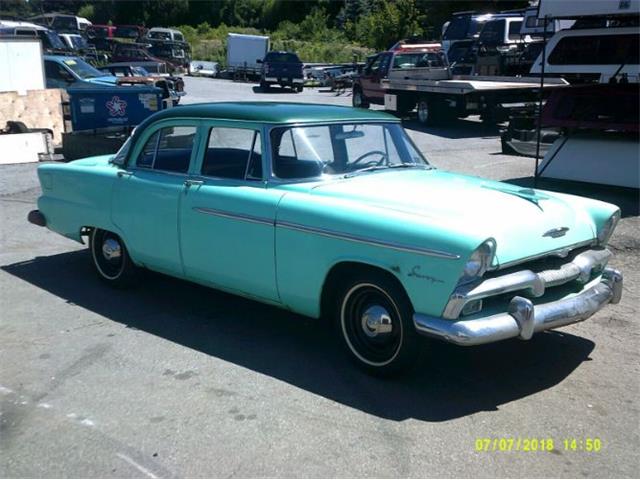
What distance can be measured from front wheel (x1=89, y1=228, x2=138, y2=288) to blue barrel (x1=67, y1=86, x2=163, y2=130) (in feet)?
24.6

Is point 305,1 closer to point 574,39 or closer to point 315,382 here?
point 574,39

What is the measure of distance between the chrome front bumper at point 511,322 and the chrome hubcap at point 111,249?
3.05m

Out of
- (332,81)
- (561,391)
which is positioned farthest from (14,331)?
(332,81)

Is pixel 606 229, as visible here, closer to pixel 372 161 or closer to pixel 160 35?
pixel 372 161

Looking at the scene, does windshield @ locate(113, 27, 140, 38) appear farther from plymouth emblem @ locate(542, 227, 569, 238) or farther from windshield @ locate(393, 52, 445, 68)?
plymouth emblem @ locate(542, 227, 569, 238)

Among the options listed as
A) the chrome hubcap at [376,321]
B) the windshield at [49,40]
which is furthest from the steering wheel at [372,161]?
the windshield at [49,40]

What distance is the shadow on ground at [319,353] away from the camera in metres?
4.17

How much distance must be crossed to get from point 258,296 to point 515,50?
1911cm

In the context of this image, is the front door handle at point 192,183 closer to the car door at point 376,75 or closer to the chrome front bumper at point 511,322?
the chrome front bumper at point 511,322

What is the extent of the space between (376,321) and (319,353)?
67cm

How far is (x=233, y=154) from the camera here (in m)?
5.30

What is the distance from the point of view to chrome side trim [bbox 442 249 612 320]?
387 centimetres

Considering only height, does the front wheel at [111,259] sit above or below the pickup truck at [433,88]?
below

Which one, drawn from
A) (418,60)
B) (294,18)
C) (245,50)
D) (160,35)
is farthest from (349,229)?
(294,18)
